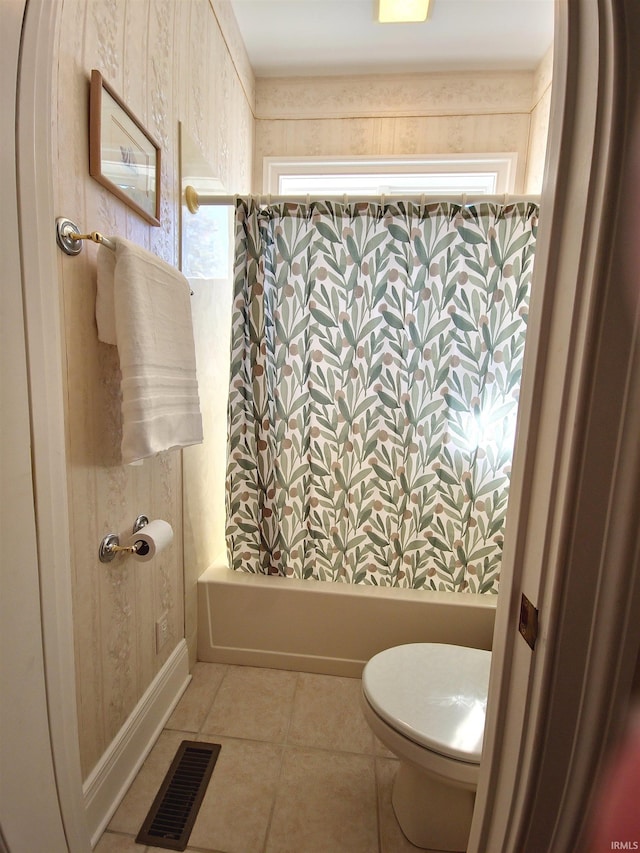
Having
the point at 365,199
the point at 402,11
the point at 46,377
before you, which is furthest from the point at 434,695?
the point at 402,11

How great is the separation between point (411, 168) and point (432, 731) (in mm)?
2473

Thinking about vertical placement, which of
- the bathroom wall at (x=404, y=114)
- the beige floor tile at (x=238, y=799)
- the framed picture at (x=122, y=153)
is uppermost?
the bathroom wall at (x=404, y=114)

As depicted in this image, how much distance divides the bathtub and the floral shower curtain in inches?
3.4

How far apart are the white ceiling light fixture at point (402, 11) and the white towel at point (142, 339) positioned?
61.0 inches

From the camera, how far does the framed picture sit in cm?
89

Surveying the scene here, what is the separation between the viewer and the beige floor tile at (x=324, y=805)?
1.05 m

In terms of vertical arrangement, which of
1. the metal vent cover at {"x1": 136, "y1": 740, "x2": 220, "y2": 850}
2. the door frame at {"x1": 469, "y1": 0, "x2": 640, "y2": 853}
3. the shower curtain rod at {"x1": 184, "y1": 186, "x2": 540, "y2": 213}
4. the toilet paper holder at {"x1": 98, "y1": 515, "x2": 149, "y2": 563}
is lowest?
the metal vent cover at {"x1": 136, "y1": 740, "x2": 220, "y2": 850}

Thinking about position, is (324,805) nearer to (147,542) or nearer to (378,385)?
(147,542)

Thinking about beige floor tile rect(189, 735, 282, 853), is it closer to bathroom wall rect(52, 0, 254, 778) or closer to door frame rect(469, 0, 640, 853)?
bathroom wall rect(52, 0, 254, 778)

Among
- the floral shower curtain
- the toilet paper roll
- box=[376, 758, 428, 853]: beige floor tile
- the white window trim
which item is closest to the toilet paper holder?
the toilet paper roll

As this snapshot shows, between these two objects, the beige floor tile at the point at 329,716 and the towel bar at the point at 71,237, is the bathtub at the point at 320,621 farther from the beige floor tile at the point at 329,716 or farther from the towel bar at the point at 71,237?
the towel bar at the point at 71,237

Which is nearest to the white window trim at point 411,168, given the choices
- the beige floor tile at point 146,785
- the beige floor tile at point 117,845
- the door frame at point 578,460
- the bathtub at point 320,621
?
the door frame at point 578,460

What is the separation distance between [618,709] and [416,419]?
3.79 feet

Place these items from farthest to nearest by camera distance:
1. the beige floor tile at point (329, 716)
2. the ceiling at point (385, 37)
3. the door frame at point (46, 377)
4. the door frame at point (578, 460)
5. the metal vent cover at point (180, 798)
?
the ceiling at point (385, 37) < the beige floor tile at point (329, 716) < the metal vent cover at point (180, 798) < the door frame at point (46, 377) < the door frame at point (578, 460)
